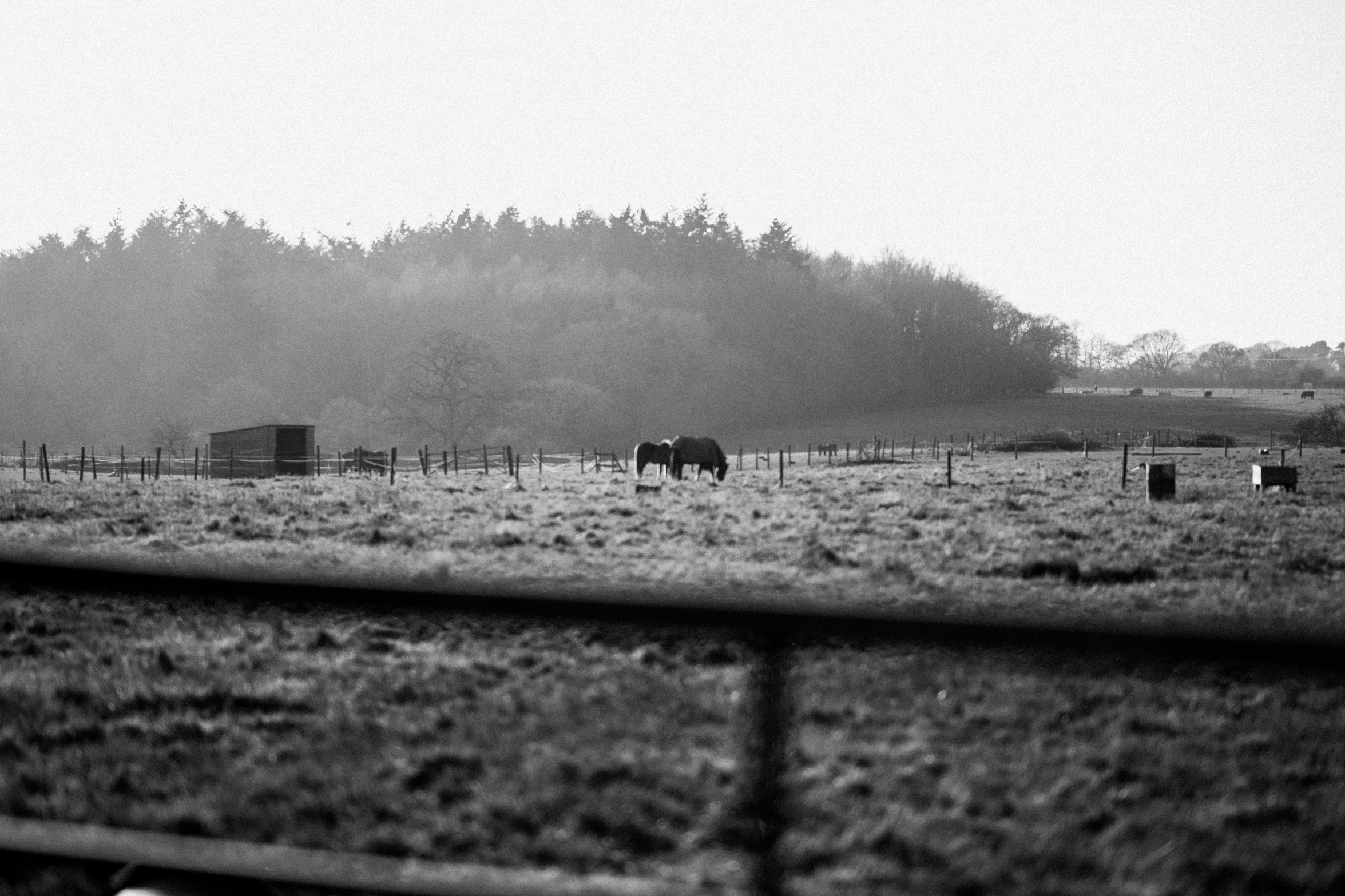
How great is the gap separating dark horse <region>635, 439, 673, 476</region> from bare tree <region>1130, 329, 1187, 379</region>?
110 m

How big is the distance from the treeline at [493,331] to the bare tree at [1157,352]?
33.2 m

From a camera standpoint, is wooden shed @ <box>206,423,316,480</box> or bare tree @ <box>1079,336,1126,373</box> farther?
bare tree @ <box>1079,336,1126,373</box>

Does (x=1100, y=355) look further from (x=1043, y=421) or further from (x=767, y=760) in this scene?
(x=767, y=760)

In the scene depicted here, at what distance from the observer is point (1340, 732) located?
3.34m

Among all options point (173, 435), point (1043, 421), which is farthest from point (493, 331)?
point (1043, 421)

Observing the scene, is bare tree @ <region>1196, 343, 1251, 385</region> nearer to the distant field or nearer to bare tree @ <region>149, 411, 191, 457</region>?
the distant field

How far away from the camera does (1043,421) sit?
79.4 metres

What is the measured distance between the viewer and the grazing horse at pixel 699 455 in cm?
2927

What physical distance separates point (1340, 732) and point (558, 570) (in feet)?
23.9

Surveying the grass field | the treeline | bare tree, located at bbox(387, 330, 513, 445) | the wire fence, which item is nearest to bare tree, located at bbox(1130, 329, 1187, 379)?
the treeline

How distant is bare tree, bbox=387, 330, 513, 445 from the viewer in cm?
6588

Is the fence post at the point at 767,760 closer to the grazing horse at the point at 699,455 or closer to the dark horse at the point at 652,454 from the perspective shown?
the grazing horse at the point at 699,455

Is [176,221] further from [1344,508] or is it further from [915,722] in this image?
[915,722]

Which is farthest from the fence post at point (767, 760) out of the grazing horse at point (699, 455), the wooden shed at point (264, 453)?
the wooden shed at point (264, 453)
